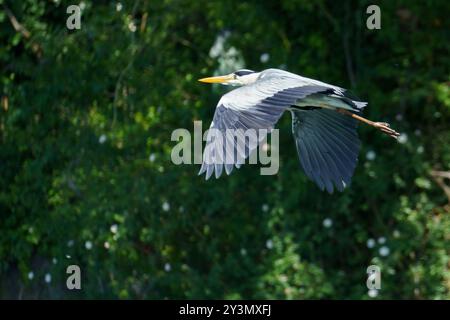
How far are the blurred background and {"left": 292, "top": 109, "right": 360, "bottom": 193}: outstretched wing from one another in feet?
4.74

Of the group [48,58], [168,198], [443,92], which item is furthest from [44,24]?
[443,92]

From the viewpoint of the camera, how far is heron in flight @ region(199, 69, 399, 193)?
4.53 m

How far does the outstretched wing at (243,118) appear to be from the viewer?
14.4 feet

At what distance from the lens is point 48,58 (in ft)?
26.7

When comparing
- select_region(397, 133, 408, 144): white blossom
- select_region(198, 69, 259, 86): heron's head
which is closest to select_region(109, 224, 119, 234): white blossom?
select_region(198, 69, 259, 86): heron's head

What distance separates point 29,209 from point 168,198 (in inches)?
55.7

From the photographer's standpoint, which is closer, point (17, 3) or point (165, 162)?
point (165, 162)

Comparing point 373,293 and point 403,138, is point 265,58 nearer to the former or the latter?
point 403,138

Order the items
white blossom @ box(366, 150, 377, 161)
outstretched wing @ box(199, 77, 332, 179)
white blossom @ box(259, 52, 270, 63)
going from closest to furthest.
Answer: outstretched wing @ box(199, 77, 332, 179), white blossom @ box(366, 150, 377, 161), white blossom @ box(259, 52, 270, 63)

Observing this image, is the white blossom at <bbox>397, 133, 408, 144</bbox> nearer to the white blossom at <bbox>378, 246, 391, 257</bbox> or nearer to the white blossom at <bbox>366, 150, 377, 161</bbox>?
the white blossom at <bbox>366, 150, 377, 161</bbox>

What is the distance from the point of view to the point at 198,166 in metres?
7.49

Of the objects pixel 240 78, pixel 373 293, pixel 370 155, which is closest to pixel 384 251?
pixel 373 293
